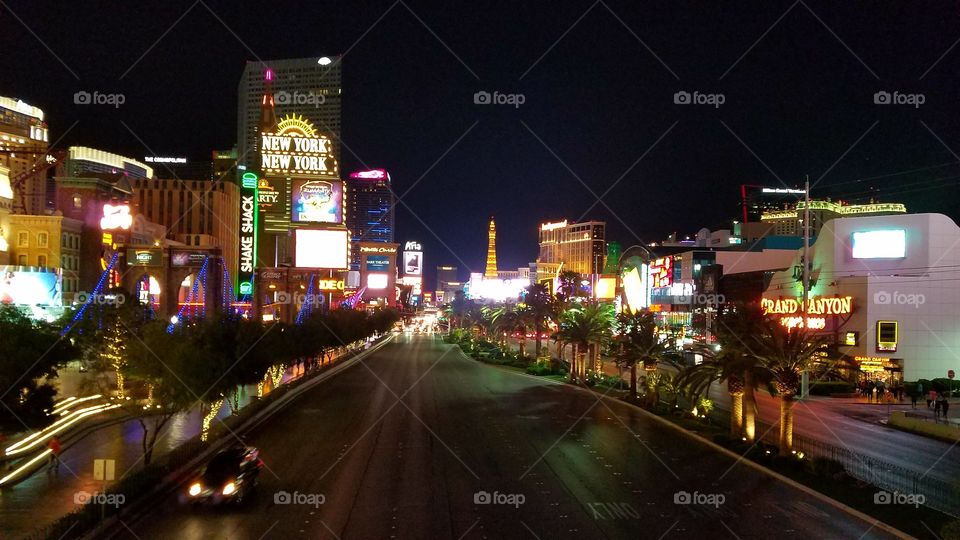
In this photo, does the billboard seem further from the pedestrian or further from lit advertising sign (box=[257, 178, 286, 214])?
the pedestrian

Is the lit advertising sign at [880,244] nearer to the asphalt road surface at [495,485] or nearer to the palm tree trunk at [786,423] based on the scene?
the asphalt road surface at [495,485]

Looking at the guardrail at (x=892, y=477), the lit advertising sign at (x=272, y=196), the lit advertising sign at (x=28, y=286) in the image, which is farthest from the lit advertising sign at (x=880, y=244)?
the lit advertising sign at (x=272, y=196)

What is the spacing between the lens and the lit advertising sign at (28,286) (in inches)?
2329

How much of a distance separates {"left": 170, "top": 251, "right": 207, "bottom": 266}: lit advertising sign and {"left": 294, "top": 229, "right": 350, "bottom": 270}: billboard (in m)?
13.7

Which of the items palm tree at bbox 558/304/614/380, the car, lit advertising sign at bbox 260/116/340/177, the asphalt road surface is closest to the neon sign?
palm tree at bbox 558/304/614/380

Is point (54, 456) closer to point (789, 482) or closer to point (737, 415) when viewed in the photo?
point (789, 482)

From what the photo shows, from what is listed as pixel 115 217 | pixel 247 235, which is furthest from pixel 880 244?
pixel 115 217

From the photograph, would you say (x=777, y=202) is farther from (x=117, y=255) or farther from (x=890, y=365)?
(x=117, y=255)

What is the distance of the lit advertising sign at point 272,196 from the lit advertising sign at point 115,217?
2848cm

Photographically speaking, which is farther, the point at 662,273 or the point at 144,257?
the point at 662,273

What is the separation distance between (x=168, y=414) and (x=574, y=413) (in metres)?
20.1

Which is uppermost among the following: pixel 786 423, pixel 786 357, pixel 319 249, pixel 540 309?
pixel 319 249

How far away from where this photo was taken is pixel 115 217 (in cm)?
8256

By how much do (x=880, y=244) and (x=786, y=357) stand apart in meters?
33.3
